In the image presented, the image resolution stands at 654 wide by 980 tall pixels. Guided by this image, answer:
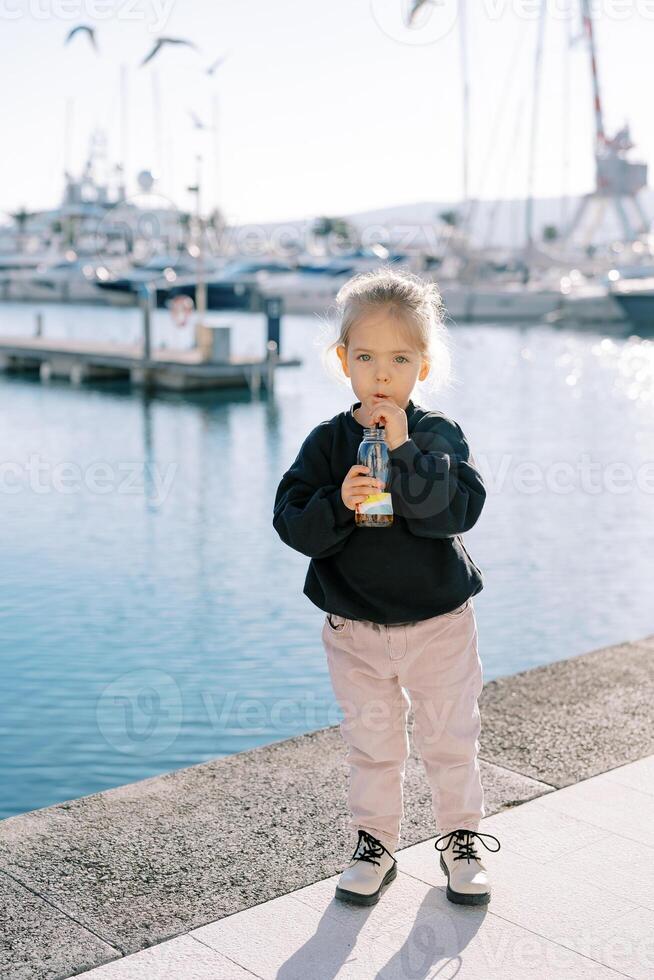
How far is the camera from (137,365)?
22.6 metres

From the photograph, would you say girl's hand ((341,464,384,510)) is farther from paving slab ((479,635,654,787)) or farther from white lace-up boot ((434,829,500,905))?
paving slab ((479,635,654,787))

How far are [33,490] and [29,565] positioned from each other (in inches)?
141

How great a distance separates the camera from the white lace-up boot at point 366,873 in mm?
2416

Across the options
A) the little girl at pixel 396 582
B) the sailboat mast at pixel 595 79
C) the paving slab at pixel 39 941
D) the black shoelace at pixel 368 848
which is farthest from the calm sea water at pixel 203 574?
the sailboat mast at pixel 595 79

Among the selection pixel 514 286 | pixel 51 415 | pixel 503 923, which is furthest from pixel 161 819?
pixel 514 286

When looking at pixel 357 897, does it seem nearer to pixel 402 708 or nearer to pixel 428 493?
pixel 402 708

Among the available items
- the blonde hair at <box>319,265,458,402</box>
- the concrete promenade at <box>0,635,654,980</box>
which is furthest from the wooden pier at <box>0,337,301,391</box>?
the blonde hair at <box>319,265,458,402</box>

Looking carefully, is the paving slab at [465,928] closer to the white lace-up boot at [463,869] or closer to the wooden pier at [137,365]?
the white lace-up boot at [463,869]

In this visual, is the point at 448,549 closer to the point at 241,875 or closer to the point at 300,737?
the point at 241,875

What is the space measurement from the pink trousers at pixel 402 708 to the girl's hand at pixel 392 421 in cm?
38

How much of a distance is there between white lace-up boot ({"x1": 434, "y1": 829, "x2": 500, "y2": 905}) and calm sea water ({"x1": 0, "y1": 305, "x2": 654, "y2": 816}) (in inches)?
71.2

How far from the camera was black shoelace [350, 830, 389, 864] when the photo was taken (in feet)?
8.10

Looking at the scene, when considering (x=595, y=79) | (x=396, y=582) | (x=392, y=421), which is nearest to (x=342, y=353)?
(x=392, y=421)

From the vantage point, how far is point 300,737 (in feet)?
11.1
